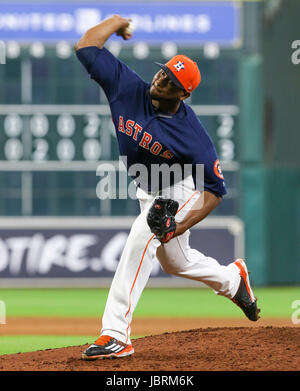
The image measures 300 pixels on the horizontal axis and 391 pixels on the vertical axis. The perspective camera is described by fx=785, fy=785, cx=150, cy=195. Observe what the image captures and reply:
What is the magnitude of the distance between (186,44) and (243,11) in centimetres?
84

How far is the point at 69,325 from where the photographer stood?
21.9ft

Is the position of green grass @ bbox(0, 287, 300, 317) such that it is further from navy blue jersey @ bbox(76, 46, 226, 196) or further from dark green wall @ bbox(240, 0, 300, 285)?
navy blue jersey @ bbox(76, 46, 226, 196)

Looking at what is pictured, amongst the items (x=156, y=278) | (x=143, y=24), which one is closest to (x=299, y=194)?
(x=156, y=278)

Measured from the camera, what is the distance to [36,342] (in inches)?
224

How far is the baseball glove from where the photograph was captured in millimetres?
4145

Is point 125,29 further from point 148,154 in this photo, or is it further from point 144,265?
point 144,265

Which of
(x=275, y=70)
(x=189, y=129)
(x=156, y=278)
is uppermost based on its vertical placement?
(x=275, y=70)

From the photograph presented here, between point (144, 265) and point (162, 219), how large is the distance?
1.12ft

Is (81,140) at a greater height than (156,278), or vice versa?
(81,140)

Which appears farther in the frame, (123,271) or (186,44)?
(186,44)
